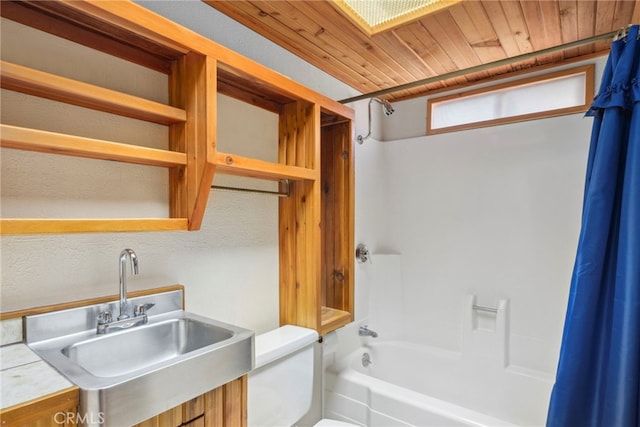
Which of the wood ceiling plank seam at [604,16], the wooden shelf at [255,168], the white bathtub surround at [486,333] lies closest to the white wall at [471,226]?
the white bathtub surround at [486,333]

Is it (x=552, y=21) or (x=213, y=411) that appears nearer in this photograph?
(x=213, y=411)

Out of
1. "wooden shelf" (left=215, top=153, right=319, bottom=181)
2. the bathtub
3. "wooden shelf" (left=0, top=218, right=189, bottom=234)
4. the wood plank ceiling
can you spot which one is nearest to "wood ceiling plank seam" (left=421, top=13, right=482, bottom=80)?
the wood plank ceiling

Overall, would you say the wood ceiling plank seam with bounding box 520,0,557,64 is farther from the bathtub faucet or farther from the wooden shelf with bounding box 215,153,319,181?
the bathtub faucet

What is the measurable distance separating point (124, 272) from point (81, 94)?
0.60 metres

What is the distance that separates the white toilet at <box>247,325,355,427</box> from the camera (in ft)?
4.44

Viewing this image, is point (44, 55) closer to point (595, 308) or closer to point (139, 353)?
point (139, 353)

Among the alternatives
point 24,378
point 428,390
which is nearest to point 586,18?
point 428,390

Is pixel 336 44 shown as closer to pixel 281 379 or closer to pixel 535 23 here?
pixel 535 23

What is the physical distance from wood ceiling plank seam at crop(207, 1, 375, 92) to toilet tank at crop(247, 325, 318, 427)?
155 centimetres

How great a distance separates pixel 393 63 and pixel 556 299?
1874mm

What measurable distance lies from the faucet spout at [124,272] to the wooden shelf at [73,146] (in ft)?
1.10

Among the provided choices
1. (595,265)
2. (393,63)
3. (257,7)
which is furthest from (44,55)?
(595,265)
